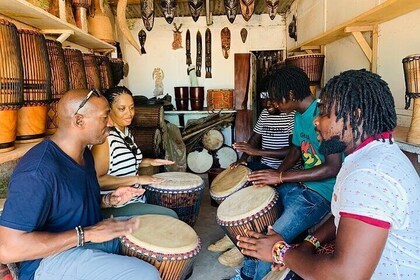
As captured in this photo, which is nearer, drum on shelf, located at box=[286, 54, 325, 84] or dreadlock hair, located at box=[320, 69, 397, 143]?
dreadlock hair, located at box=[320, 69, 397, 143]

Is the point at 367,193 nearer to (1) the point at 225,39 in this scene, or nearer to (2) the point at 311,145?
(2) the point at 311,145

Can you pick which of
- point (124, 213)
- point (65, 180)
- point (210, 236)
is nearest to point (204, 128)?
point (210, 236)

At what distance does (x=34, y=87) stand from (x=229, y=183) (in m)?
1.53

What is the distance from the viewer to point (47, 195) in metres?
1.43

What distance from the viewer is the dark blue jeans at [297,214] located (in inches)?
83.5

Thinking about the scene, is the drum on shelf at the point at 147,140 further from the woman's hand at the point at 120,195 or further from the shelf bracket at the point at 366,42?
the shelf bracket at the point at 366,42

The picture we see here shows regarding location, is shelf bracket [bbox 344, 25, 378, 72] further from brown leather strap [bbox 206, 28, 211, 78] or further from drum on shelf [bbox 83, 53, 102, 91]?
brown leather strap [bbox 206, 28, 211, 78]

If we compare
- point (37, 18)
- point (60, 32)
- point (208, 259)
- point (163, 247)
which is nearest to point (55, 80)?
point (37, 18)

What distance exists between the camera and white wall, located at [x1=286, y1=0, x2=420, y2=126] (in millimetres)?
2527

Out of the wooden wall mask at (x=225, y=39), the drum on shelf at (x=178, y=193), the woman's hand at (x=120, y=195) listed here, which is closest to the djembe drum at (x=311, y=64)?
the drum on shelf at (x=178, y=193)

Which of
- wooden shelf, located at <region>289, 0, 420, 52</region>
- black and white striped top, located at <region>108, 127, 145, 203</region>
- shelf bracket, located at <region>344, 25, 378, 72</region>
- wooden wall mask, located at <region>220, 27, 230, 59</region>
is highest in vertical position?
wooden wall mask, located at <region>220, 27, 230, 59</region>

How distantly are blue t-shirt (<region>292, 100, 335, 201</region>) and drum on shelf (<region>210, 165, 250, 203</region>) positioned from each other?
0.47 m

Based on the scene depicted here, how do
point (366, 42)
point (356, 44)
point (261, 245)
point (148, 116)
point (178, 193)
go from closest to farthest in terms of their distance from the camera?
point (261, 245) → point (178, 193) → point (366, 42) → point (356, 44) → point (148, 116)

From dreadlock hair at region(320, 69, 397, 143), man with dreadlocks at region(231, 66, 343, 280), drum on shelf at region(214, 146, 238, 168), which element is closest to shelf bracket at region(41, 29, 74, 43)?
man with dreadlocks at region(231, 66, 343, 280)
